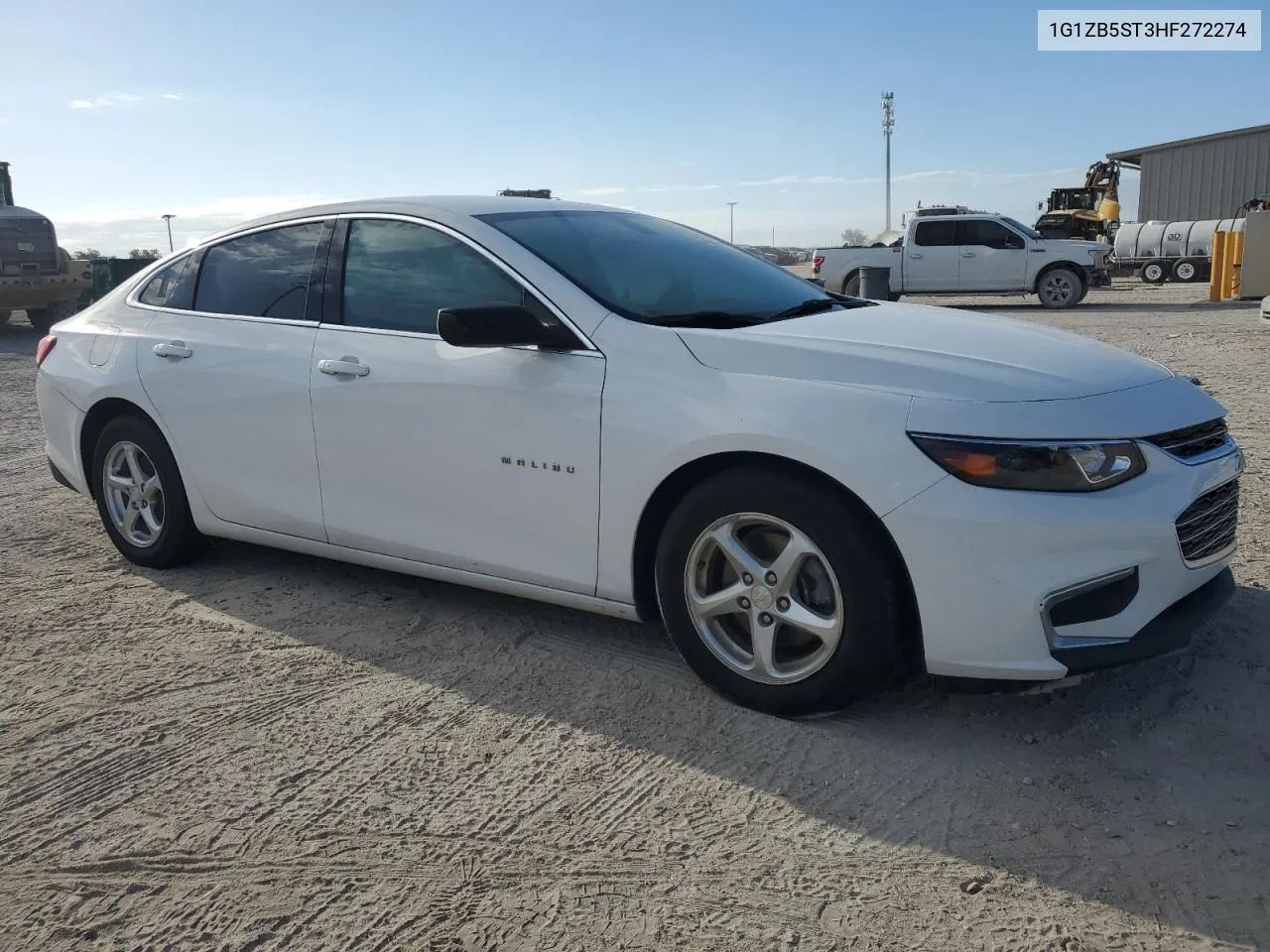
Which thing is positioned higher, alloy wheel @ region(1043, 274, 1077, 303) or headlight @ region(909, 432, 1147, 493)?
headlight @ region(909, 432, 1147, 493)

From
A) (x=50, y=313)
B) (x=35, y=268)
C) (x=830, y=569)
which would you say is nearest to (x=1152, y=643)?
(x=830, y=569)

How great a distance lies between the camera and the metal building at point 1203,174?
124ft

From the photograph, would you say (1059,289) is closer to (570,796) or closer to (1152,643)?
(1152,643)

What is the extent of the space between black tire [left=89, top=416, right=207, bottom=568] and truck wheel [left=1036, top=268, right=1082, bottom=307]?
1939 cm

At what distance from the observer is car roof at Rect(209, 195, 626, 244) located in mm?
4238

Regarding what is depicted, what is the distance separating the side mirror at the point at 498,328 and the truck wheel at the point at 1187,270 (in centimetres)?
3097

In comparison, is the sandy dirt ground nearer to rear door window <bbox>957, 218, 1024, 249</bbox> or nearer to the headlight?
the headlight

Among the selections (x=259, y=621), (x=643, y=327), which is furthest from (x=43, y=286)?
(x=643, y=327)

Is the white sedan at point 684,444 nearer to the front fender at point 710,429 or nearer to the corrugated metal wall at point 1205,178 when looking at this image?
the front fender at point 710,429

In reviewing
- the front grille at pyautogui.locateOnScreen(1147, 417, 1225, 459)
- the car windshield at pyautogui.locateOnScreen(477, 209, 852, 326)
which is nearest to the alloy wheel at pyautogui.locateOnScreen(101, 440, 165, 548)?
the car windshield at pyautogui.locateOnScreen(477, 209, 852, 326)

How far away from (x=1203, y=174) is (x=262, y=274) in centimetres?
4195

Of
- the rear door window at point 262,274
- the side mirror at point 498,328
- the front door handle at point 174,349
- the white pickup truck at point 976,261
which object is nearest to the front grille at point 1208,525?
the side mirror at point 498,328

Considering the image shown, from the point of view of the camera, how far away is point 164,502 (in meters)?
5.00

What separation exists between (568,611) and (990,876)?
7.10ft
